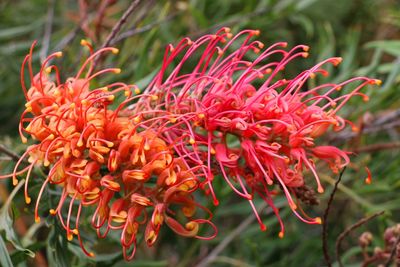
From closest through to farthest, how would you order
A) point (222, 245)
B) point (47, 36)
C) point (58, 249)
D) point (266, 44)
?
point (58, 249)
point (47, 36)
point (222, 245)
point (266, 44)

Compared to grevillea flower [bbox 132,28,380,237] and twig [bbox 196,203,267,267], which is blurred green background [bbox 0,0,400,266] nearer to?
twig [bbox 196,203,267,267]

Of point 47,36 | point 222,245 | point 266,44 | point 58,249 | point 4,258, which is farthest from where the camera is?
point 266,44

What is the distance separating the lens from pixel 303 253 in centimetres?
179

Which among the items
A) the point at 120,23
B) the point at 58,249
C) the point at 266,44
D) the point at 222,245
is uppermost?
the point at 120,23

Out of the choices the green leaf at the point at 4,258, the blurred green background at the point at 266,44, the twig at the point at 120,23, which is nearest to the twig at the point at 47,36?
the blurred green background at the point at 266,44

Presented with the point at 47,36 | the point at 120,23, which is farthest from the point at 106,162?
the point at 47,36

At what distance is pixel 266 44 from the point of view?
7.28ft

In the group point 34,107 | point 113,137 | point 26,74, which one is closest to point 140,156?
point 113,137

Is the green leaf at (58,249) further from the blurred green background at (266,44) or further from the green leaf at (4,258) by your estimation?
the blurred green background at (266,44)

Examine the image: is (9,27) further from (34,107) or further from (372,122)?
(372,122)

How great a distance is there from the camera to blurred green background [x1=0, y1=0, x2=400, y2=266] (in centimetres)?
167

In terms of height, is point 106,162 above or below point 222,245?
above

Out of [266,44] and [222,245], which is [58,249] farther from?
[266,44]

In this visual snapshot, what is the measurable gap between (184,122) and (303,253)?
0.81m
